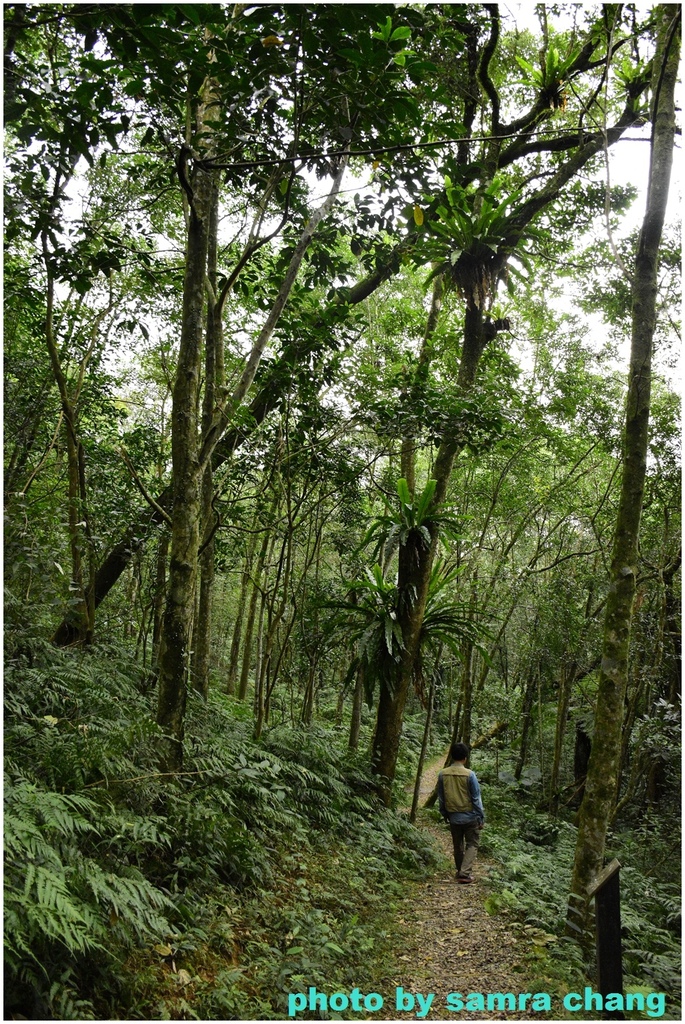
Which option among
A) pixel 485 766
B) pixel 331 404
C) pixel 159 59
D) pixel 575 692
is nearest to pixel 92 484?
pixel 331 404

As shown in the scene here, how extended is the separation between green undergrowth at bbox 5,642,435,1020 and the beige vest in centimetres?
88

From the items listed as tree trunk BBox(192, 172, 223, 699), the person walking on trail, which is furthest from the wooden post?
tree trunk BBox(192, 172, 223, 699)

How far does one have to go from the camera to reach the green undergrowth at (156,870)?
111 inches

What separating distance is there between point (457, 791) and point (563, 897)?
4.52 ft

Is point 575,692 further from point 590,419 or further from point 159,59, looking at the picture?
point 159,59

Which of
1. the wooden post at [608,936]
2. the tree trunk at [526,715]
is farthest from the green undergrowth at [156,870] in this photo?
the tree trunk at [526,715]

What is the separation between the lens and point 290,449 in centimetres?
787

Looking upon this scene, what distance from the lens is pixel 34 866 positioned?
9.09 ft

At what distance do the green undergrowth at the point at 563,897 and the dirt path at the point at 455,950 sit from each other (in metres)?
0.19

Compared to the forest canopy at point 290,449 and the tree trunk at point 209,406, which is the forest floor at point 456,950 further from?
the tree trunk at point 209,406

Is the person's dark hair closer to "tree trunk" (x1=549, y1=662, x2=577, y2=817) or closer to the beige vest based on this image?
the beige vest

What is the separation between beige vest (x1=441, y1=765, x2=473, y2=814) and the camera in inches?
274

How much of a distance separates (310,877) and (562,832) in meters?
6.69

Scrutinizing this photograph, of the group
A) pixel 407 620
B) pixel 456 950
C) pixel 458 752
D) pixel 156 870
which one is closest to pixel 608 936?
pixel 456 950
